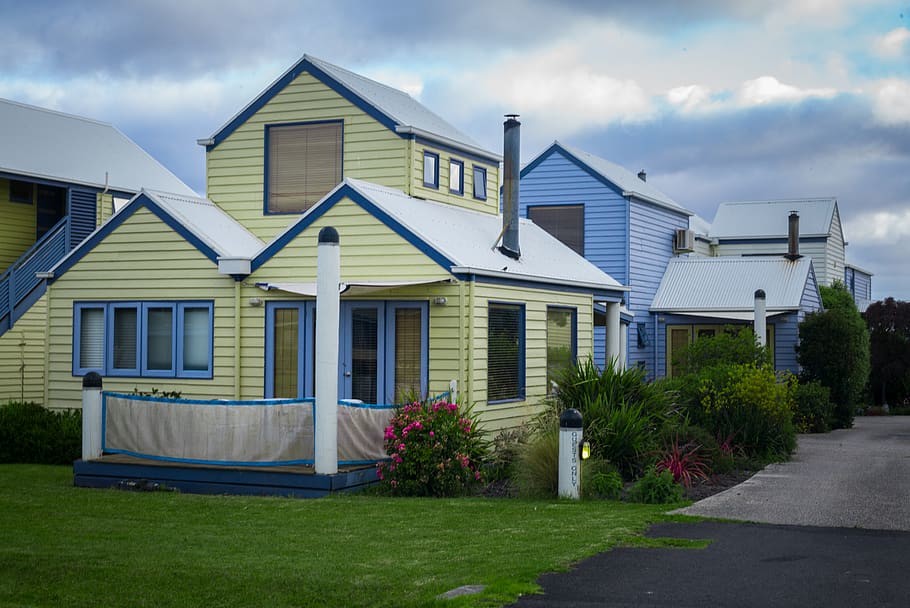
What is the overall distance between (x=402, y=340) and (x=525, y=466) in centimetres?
371

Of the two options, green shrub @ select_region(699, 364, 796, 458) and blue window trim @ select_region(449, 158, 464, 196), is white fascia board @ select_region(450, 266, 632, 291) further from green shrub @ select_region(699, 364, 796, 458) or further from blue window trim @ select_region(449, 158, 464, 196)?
green shrub @ select_region(699, 364, 796, 458)

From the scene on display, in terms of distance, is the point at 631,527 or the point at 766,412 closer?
the point at 631,527

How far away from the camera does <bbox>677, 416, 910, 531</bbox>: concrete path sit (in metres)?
11.5

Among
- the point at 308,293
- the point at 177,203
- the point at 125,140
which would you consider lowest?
the point at 308,293

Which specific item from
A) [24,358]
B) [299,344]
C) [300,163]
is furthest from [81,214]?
[299,344]

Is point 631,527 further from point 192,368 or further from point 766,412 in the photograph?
point 192,368

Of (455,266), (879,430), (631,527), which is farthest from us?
(879,430)

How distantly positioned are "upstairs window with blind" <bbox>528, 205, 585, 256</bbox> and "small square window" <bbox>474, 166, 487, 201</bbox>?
9.64 m

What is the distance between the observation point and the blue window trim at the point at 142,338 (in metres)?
18.3

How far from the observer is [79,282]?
63.6 ft

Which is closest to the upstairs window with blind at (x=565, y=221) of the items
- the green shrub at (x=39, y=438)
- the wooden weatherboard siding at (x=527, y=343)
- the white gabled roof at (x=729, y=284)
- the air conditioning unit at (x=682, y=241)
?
the white gabled roof at (x=729, y=284)

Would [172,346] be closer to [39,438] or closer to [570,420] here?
[39,438]

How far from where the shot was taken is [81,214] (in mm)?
24578

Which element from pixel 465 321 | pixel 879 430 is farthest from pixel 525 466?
pixel 879 430
